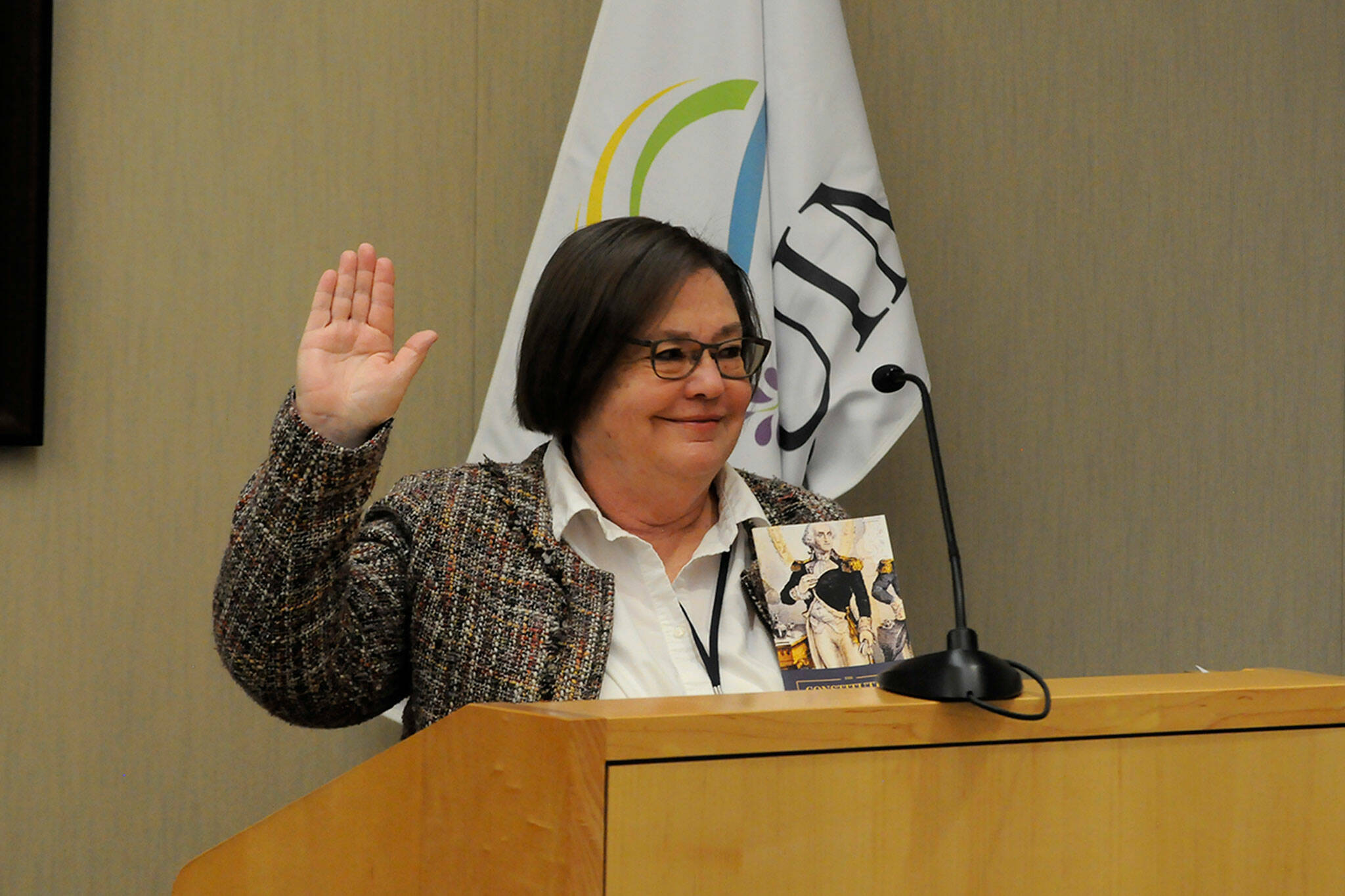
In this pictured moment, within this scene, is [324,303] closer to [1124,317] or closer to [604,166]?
[604,166]

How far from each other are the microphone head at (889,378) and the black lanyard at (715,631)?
472 millimetres

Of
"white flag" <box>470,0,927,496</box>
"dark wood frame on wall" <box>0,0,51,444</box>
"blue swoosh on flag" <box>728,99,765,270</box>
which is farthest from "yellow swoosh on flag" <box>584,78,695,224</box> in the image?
"dark wood frame on wall" <box>0,0,51,444</box>

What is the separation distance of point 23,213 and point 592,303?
107 cm

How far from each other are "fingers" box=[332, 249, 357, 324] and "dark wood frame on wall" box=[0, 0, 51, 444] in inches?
39.5

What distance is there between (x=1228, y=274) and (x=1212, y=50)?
1.60 ft

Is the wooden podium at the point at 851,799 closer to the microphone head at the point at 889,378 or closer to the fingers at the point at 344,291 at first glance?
the microphone head at the point at 889,378

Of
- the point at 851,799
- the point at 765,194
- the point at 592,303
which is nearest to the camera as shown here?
the point at 851,799

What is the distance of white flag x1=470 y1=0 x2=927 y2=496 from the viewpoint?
2.04 metres

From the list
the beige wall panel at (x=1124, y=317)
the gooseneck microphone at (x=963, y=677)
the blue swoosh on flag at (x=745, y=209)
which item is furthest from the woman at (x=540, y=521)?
the beige wall panel at (x=1124, y=317)

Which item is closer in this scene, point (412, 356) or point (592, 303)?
point (412, 356)

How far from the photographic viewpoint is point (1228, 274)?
105 inches

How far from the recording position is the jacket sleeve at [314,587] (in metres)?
1.15

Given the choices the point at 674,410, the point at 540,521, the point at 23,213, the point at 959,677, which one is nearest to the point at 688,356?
the point at 674,410

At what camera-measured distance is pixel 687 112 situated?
81.0 inches
